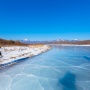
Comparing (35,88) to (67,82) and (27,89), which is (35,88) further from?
(67,82)

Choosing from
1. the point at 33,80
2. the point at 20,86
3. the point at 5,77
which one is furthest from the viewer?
the point at 5,77

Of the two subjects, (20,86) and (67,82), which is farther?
(67,82)

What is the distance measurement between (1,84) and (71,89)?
131 inches

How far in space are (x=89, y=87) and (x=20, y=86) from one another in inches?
121

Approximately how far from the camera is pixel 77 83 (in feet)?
22.0

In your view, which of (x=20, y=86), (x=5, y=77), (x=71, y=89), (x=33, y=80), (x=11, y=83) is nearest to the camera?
(x=71, y=89)

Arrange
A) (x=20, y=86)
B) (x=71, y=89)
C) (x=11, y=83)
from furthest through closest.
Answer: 1. (x=11, y=83)
2. (x=20, y=86)
3. (x=71, y=89)

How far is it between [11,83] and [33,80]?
3.80 ft

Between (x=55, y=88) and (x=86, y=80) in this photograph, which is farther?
(x=86, y=80)

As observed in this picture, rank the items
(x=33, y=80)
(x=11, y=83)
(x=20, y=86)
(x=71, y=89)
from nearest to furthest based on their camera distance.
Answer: (x=71, y=89) → (x=20, y=86) → (x=11, y=83) → (x=33, y=80)

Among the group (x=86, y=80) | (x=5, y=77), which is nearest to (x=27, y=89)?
(x=5, y=77)

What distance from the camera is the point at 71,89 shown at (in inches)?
234

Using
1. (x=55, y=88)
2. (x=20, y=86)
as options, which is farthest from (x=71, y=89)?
(x=20, y=86)

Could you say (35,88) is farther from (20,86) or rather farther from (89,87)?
(89,87)
